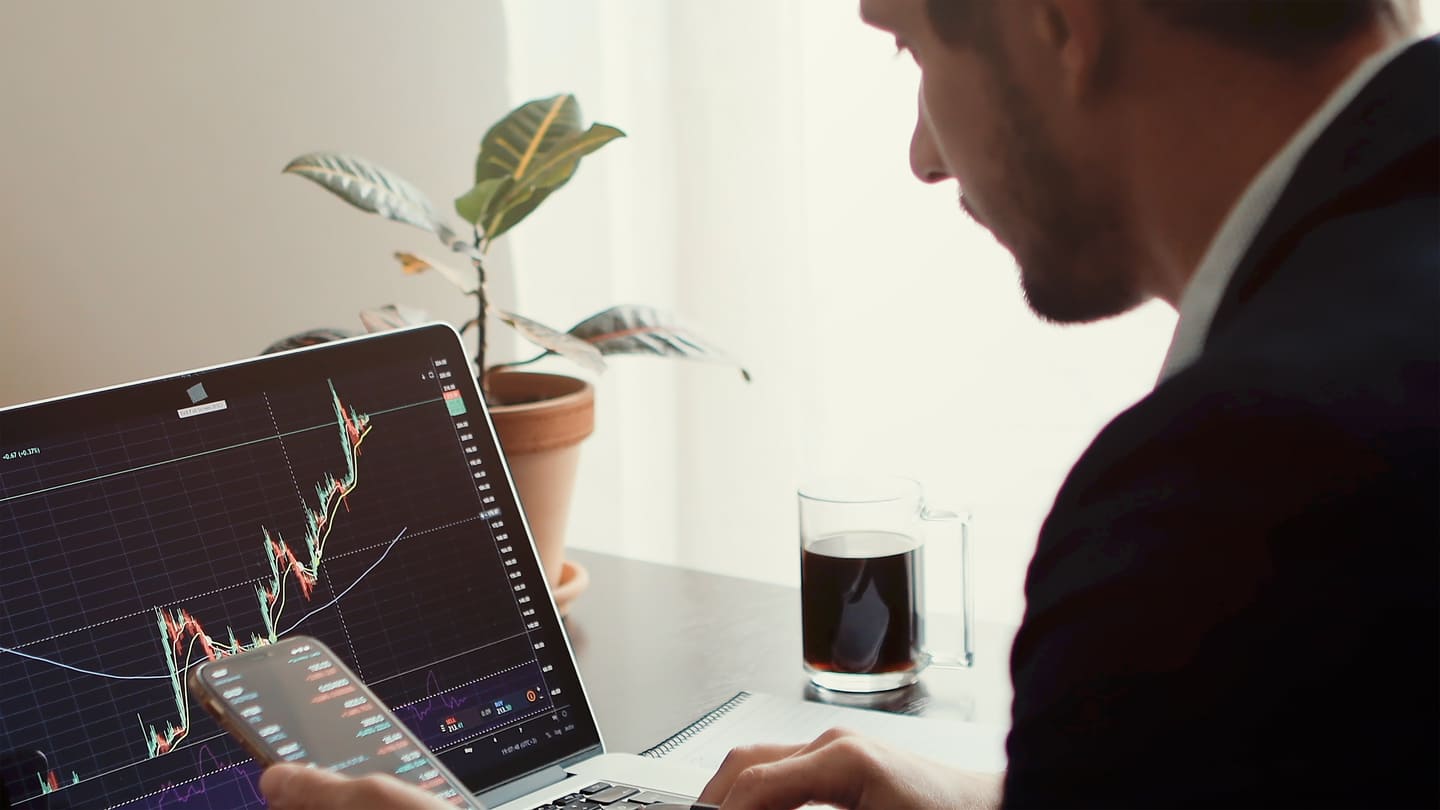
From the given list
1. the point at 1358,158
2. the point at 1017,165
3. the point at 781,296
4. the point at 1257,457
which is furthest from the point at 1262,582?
the point at 781,296

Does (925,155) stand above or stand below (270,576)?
above

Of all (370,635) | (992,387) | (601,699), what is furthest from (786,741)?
(992,387)

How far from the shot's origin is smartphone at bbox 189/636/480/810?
2.11ft

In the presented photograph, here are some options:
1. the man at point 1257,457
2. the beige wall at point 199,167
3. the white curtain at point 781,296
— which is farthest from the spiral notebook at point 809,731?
the white curtain at point 781,296

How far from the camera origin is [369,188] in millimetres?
1107

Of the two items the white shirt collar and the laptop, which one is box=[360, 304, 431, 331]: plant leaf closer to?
the laptop

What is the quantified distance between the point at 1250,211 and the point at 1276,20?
0.08 metres

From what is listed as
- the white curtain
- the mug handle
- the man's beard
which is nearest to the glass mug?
the mug handle

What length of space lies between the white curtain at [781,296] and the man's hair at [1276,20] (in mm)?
1112

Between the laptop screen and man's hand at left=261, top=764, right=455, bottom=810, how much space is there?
163 millimetres

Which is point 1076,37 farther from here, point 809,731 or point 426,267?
point 426,267

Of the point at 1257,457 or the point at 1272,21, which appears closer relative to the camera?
the point at 1257,457

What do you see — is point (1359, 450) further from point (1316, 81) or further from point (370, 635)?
point (370, 635)

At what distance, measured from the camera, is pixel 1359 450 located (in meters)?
0.40
